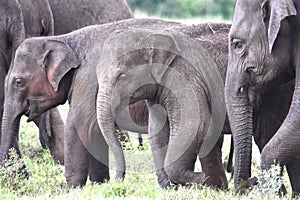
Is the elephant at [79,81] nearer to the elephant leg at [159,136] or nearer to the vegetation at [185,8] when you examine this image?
the elephant leg at [159,136]

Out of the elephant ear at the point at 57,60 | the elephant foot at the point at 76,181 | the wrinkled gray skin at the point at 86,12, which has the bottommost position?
the elephant foot at the point at 76,181

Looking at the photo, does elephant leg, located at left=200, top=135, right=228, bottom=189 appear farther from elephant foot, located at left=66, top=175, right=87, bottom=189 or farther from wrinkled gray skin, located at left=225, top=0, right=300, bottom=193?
elephant foot, located at left=66, top=175, right=87, bottom=189

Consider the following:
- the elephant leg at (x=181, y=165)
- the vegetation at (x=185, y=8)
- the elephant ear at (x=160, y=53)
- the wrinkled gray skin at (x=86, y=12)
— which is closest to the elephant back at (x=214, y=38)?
the elephant ear at (x=160, y=53)

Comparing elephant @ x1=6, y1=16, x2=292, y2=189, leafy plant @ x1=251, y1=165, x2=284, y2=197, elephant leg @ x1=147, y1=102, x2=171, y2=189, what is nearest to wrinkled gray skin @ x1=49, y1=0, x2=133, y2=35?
elephant @ x1=6, y1=16, x2=292, y2=189

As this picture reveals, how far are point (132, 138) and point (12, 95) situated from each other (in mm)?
2595

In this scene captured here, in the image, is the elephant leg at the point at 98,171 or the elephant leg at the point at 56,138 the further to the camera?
the elephant leg at the point at 56,138

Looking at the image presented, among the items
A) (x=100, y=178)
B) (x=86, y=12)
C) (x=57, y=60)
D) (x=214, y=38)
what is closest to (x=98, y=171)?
(x=100, y=178)

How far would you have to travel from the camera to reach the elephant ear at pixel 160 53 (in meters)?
8.27

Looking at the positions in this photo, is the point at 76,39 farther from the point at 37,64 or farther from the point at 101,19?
the point at 101,19

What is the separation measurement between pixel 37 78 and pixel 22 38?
3.07ft

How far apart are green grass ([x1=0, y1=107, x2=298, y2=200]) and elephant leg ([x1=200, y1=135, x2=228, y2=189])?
126mm

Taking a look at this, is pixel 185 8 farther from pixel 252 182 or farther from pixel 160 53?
pixel 252 182

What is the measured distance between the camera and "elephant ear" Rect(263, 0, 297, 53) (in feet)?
24.2

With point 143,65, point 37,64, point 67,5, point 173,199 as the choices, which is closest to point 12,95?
point 37,64
